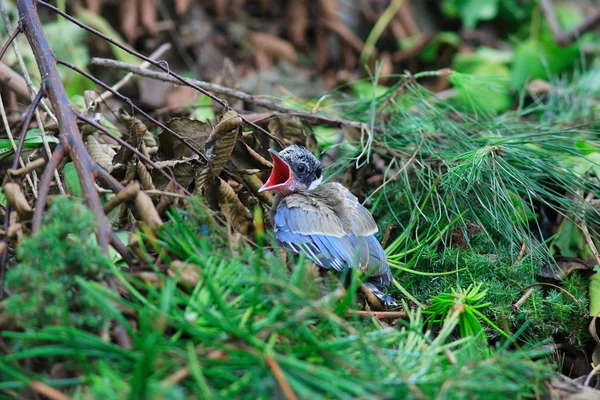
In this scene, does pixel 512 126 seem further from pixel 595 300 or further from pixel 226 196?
pixel 226 196

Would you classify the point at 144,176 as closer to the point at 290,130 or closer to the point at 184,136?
the point at 184,136

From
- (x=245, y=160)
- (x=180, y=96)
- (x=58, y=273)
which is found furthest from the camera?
(x=180, y=96)

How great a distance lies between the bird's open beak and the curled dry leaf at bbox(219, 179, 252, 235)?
0.22 m

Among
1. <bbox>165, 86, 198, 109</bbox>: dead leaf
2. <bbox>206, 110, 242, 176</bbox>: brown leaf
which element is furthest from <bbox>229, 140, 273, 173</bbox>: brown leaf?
<bbox>165, 86, 198, 109</bbox>: dead leaf

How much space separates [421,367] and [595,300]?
3.37 feet

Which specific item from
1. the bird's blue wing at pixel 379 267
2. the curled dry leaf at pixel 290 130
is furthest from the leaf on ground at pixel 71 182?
the bird's blue wing at pixel 379 267

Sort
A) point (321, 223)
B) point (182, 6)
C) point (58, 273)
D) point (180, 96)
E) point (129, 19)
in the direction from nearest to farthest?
point (58, 273), point (321, 223), point (180, 96), point (129, 19), point (182, 6)

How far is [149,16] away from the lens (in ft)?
14.2

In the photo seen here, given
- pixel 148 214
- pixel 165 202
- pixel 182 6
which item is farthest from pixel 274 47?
pixel 148 214

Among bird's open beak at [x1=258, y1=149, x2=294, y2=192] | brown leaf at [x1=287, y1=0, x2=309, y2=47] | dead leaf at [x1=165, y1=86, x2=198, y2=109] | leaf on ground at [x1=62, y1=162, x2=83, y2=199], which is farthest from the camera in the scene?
brown leaf at [x1=287, y1=0, x2=309, y2=47]

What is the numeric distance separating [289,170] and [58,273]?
1.06 m

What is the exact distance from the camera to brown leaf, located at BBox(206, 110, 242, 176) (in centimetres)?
196

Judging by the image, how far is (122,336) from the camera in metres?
1.33

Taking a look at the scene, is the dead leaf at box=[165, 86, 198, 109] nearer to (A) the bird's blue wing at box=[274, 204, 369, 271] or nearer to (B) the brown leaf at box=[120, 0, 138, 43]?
(B) the brown leaf at box=[120, 0, 138, 43]
